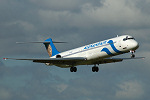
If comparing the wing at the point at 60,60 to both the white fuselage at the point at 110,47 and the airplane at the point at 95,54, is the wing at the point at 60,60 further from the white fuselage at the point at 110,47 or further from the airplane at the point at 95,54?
the white fuselage at the point at 110,47

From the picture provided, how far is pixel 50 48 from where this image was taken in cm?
6744

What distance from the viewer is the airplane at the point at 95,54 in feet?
174

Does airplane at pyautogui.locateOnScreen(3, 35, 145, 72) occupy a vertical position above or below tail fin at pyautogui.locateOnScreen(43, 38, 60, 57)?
below

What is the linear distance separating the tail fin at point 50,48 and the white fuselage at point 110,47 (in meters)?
10.4

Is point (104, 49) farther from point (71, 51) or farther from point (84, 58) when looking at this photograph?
point (71, 51)

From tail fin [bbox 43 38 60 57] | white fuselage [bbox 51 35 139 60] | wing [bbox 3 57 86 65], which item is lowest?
wing [bbox 3 57 86 65]

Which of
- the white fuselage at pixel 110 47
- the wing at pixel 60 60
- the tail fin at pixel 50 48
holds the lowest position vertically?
the wing at pixel 60 60

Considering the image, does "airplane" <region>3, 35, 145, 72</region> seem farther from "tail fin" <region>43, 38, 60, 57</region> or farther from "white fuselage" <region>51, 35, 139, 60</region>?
"tail fin" <region>43, 38, 60, 57</region>

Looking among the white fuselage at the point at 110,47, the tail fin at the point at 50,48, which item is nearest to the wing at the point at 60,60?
the white fuselage at the point at 110,47

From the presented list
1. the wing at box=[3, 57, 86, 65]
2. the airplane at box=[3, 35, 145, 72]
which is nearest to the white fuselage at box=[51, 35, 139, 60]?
the airplane at box=[3, 35, 145, 72]

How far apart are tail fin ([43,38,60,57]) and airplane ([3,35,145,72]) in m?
3.53

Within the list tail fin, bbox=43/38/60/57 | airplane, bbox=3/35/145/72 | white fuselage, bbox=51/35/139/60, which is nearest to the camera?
white fuselage, bbox=51/35/139/60

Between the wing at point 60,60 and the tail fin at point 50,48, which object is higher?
the tail fin at point 50,48

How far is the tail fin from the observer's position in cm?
6640
